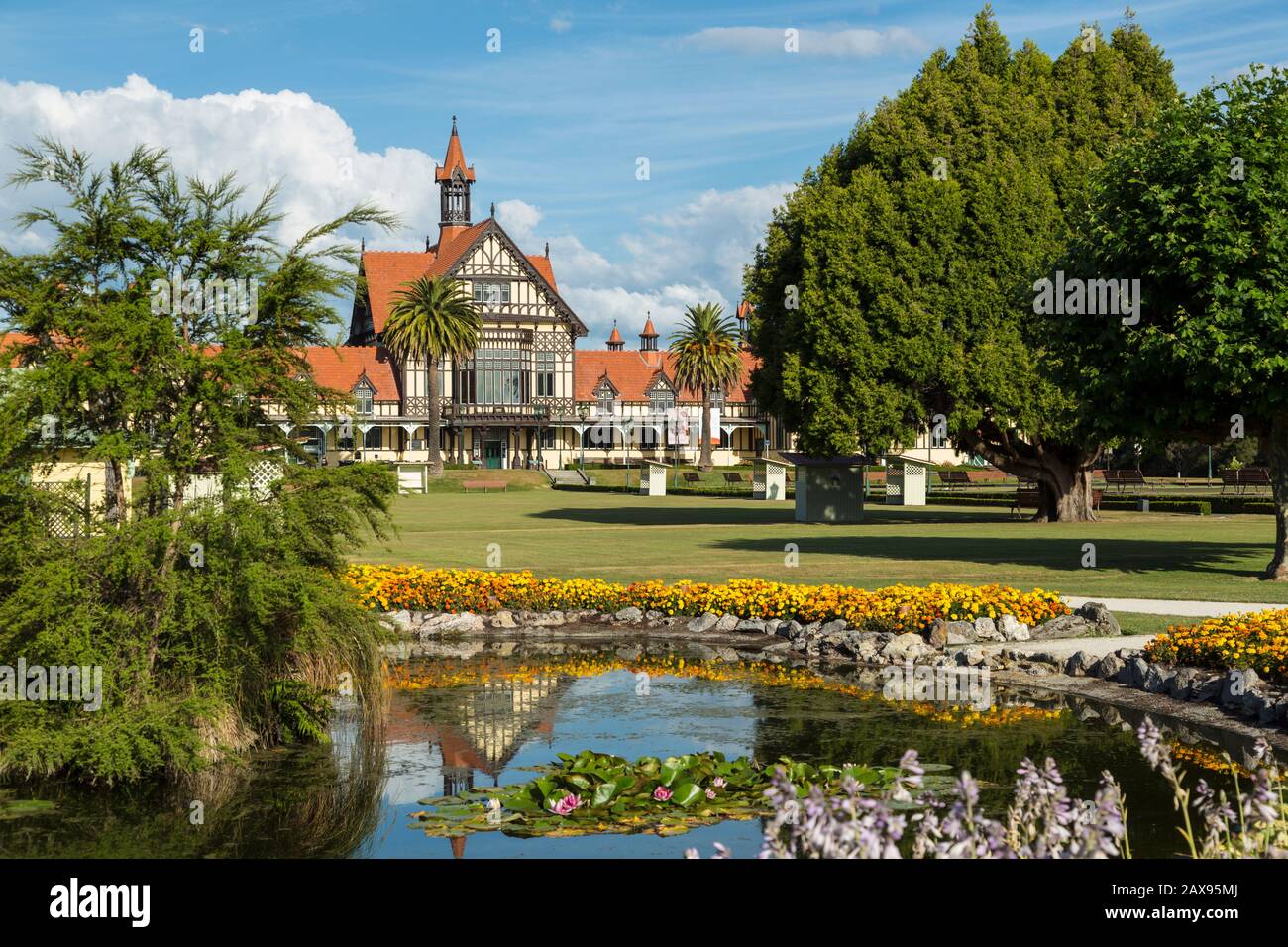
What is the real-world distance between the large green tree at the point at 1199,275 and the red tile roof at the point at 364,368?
61.4 meters

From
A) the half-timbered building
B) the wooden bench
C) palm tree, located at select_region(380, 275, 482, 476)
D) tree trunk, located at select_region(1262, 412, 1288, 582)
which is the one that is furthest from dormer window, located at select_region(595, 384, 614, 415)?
tree trunk, located at select_region(1262, 412, 1288, 582)

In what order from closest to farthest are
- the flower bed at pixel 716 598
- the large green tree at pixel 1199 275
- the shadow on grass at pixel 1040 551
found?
the flower bed at pixel 716 598 < the large green tree at pixel 1199 275 < the shadow on grass at pixel 1040 551

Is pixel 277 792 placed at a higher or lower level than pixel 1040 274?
lower

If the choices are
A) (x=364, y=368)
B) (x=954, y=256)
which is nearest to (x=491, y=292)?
(x=364, y=368)

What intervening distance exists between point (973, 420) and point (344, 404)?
26.9 meters

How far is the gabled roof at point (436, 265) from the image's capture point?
81625 millimetres

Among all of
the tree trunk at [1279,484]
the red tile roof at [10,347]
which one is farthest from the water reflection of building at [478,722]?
the tree trunk at [1279,484]

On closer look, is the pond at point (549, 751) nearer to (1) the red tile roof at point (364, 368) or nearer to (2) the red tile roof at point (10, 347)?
(2) the red tile roof at point (10, 347)

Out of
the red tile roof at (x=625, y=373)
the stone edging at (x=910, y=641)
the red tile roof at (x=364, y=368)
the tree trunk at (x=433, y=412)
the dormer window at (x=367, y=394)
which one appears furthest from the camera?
the red tile roof at (x=625, y=373)

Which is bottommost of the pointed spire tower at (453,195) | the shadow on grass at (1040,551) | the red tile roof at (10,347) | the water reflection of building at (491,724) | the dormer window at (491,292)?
the water reflection of building at (491,724)

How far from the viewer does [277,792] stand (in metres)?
10.4

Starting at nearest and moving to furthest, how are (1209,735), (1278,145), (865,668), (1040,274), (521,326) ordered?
(1209,735) → (865,668) → (1278,145) → (1040,274) → (521,326)
